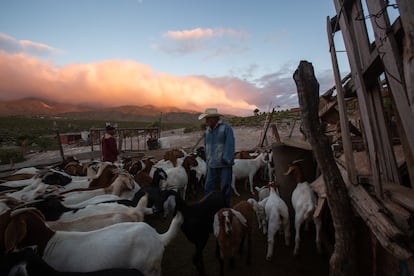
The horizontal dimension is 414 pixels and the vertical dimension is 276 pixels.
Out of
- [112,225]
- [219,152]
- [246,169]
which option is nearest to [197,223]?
[112,225]

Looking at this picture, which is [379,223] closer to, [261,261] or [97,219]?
[261,261]

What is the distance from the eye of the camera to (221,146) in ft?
17.8

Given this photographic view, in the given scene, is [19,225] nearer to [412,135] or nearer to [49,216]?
[49,216]

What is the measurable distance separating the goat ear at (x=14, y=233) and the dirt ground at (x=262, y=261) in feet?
6.93

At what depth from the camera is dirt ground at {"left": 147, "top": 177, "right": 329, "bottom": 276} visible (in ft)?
13.3

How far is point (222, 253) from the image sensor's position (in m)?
3.69

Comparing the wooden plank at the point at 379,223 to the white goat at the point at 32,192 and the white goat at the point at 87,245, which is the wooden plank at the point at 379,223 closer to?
the white goat at the point at 87,245

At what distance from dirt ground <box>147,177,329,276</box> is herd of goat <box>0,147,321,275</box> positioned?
6.1 inches

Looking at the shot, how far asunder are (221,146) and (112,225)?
273 centimetres

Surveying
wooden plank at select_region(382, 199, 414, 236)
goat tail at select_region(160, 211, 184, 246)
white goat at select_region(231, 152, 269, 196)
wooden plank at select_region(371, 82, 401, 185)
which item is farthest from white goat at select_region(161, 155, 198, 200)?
wooden plank at select_region(382, 199, 414, 236)

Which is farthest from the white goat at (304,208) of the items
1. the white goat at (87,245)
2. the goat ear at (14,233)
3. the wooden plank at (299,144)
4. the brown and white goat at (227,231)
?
the goat ear at (14,233)

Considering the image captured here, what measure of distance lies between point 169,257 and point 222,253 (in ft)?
4.40

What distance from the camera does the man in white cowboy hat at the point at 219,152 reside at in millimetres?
5336

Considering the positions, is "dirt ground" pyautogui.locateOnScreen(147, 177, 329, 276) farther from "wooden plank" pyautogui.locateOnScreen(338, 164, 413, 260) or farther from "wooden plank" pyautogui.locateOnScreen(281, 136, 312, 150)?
"wooden plank" pyautogui.locateOnScreen(338, 164, 413, 260)
